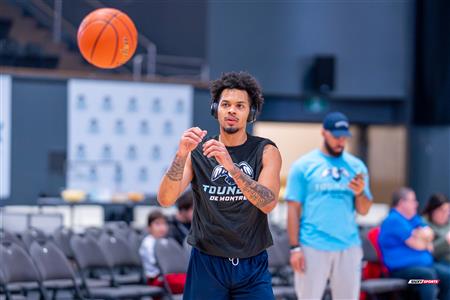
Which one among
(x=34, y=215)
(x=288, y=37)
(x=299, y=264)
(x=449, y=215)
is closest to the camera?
(x=299, y=264)

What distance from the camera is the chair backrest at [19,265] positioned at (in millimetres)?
8578

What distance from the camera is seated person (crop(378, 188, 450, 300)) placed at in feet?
31.5

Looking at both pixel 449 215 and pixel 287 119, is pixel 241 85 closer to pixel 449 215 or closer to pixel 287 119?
pixel 449 215

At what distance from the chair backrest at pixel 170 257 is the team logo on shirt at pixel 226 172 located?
4.33 metres

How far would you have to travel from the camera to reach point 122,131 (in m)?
17.9

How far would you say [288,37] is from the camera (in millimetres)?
19125

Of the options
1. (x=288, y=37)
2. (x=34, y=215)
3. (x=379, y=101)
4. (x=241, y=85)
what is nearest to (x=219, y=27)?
(x=288, y=37)

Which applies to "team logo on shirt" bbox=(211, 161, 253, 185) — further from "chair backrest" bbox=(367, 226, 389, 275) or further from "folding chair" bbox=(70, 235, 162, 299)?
"chair backrest" bbox=(367, 226, 389, 275)

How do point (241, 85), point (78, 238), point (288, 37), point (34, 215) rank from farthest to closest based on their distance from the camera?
point (288, 37) < point (34, 215) < point (78, 238) < point (241, 85)

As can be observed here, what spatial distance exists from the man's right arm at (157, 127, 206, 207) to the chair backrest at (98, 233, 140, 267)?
18.2ft

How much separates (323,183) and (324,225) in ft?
1.03

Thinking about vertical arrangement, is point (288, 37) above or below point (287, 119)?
above

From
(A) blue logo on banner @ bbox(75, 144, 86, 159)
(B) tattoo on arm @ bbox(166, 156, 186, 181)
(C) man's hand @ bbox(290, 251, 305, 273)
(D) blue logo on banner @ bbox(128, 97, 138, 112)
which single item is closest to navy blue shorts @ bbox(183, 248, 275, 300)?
(B) tattoo on arm @ bbox(166, 156, 186, 181)

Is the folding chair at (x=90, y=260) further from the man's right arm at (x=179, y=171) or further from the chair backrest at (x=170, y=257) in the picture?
the man's right arm at (x=179, y=171)
